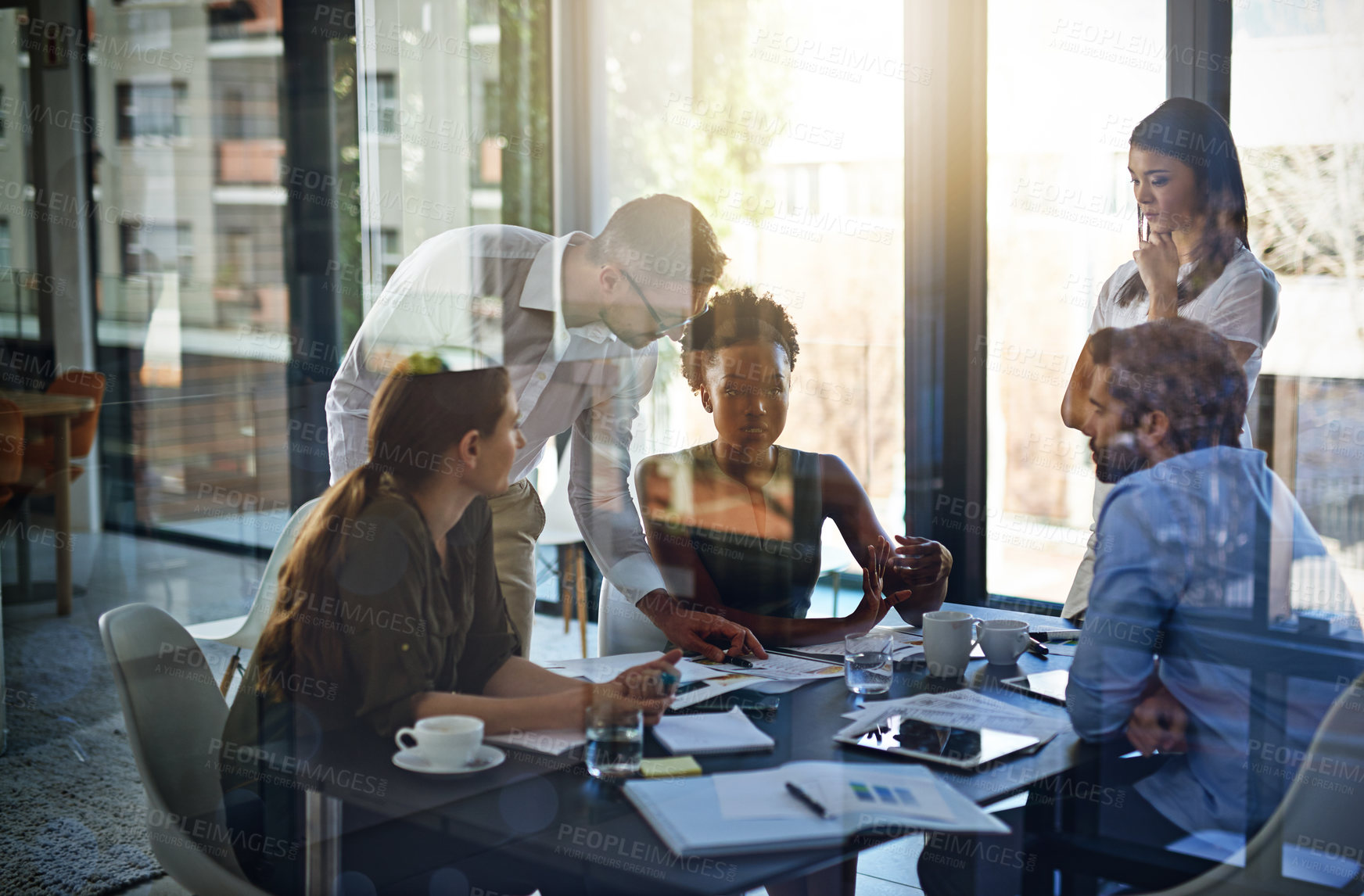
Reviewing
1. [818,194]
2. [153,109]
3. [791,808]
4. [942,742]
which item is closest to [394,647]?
[791,808]

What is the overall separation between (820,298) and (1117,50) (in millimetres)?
1016

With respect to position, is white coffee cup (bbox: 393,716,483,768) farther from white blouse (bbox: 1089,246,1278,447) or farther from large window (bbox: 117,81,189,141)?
large window (bbox: 117,81,189,141)

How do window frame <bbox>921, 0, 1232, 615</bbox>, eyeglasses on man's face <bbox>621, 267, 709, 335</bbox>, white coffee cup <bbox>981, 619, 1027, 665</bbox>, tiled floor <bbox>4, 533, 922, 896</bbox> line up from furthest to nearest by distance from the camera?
window frame <bbox>921, 0, 1232, 615</bbox> → tiled floor <bbox>4, 533, 922, 896</bbox> → eyeglasses on man's face <bbox>621, 267, 709, 335</bbox> → white coffee cup <bbox>981, 619, 1027, 665</bbox>

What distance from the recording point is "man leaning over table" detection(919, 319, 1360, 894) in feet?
4.63

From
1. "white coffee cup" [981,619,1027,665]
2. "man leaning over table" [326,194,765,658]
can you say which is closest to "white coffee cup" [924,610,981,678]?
"white coffee cup" [981,619,1027,665]

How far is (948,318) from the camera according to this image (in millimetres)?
3049

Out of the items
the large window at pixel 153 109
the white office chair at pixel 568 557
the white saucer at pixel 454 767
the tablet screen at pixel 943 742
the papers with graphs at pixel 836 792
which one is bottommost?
the white office chair at pixel 568 557

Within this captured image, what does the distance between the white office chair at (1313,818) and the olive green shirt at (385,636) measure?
3.34 feet

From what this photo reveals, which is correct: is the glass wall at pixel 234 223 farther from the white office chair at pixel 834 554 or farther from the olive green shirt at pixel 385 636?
the olive green shirt at pixel 385 636

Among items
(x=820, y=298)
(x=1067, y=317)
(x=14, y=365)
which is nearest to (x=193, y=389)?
(x=14, y=365)

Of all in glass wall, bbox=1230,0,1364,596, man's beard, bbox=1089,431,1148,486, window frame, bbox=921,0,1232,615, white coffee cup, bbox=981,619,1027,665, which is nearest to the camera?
man's beard, bbox=1089,431,1148,486

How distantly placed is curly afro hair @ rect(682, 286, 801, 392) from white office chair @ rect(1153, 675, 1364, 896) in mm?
1358

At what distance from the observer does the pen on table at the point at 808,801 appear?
1123 mm

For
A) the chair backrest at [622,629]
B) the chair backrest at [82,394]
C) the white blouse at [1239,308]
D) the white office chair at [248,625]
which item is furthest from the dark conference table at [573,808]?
the chair backrest at [82,394]
